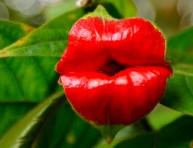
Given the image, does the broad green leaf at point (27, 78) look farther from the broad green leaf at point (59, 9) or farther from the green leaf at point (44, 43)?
the broad green leaf at point (59, 9)

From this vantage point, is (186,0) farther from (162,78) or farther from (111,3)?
(162,78)

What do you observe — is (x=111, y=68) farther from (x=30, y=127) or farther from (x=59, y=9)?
(x=59, y=9)

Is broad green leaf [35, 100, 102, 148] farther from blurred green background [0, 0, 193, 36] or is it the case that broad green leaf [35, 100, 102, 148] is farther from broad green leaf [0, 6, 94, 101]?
blurred green background [0, 0, 193, 36]

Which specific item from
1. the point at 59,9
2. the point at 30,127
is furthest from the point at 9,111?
the point at 59,9

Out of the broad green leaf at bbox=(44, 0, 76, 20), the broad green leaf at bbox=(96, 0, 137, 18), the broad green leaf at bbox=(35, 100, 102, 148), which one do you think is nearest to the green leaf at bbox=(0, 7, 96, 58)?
the broad green leaf at bbox=(96, 0, 137, 18)

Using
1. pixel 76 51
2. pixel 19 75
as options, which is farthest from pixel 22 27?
pixel 76 51

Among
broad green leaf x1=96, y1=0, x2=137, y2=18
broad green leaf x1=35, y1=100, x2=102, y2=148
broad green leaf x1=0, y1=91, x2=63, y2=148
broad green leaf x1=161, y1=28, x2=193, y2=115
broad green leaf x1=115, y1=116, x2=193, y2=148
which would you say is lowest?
broad green leaf x1=35, y1=100, x2=102, y2=148

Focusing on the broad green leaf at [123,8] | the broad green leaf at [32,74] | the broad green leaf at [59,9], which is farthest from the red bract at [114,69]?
the broad green leaf at [59,9]
